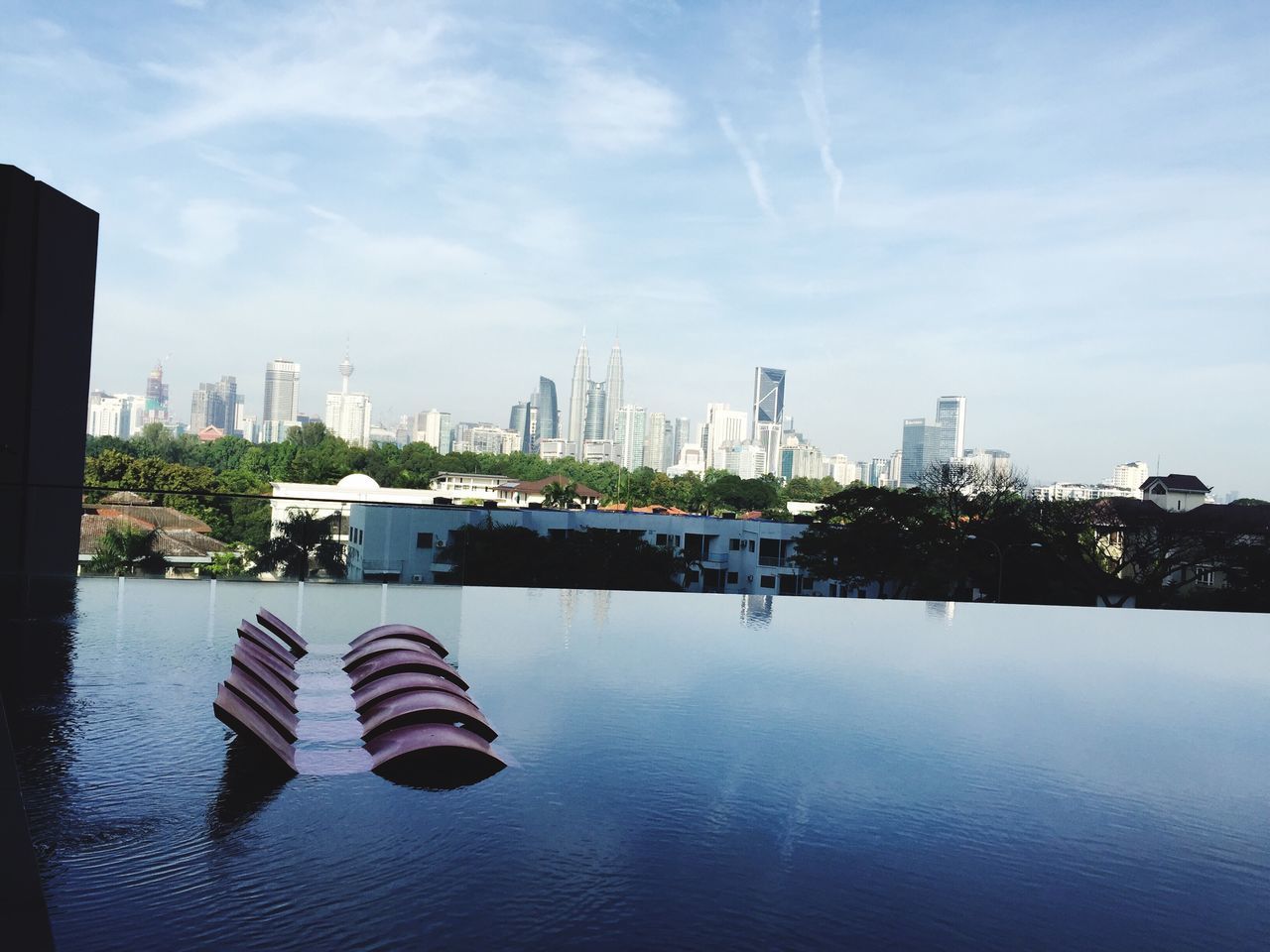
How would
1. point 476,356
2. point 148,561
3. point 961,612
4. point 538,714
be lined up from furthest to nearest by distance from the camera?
1. point 476,356
2. point 961,612
3. point 148,561
4. point 538,714

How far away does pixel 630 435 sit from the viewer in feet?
213

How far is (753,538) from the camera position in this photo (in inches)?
1239

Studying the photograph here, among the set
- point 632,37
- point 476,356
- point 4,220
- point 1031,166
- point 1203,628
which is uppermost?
point 632,37

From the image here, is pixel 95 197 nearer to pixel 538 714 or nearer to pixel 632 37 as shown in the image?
pixel 632 37

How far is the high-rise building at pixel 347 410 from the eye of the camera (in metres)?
62.4

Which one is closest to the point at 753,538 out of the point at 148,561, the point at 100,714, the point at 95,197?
the point at 148,561

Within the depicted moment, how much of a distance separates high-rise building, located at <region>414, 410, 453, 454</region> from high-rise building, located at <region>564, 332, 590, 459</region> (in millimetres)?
13299

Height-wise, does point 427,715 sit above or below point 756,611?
above

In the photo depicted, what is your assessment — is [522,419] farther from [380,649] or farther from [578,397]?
[380,649]

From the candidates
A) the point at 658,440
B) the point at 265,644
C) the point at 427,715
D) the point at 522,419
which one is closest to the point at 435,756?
the point at 427,715

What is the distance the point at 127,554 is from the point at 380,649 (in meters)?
2.72

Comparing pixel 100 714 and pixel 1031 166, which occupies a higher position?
pixel 1031 166

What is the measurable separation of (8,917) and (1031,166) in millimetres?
36944

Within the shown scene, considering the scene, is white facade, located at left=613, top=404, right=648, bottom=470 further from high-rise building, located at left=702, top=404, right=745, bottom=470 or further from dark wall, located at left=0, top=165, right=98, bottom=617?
dark wall, located at left=0, top=165, right=98, bottom=617
